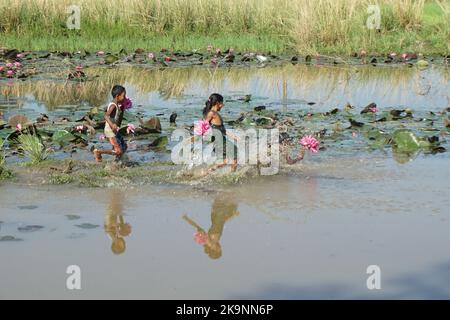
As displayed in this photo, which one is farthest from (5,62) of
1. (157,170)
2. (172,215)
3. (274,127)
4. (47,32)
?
(172,215)

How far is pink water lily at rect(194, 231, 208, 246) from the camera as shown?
591 centimetres

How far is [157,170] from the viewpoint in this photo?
8.13m

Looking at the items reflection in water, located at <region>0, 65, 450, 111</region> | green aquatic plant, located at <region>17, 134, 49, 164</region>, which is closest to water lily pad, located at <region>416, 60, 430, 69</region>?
reflection in water, located at <region>0, 65, 450, 111</region>

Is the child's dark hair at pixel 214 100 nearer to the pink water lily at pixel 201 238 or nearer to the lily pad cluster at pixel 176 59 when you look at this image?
the pink water lily at pixel 201 238

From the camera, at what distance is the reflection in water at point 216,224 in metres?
5.77

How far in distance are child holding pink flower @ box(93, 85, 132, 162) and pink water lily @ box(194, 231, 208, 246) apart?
242 centimetres

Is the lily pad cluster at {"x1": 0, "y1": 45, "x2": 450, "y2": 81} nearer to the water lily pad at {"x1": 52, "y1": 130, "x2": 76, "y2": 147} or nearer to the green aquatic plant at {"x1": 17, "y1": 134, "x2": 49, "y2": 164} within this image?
the water lily pad at {"x1": 52, "y1": 130, "x2": 76, "y2": 147}

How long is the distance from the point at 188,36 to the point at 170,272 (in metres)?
14.6

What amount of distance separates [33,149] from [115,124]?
0.86 m

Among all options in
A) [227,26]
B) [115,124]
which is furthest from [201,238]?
[227,26]

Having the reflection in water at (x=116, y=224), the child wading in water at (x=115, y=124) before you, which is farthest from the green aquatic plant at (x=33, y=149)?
the reflection in water at (x=116, y=224)

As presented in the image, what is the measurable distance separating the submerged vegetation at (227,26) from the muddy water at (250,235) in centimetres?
942

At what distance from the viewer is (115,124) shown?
8281 millimetres

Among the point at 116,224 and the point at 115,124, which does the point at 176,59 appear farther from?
the point at 116,224
